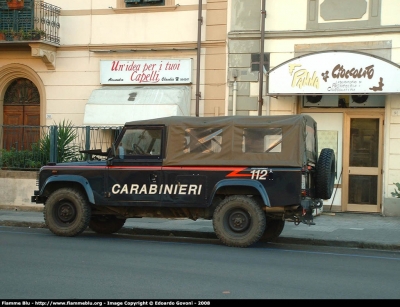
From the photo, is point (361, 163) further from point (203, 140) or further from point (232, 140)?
point (203, 140)

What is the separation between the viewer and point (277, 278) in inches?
326

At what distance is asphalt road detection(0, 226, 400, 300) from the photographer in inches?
285

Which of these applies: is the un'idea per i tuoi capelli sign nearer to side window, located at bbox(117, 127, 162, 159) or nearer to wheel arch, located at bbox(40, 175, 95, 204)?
side window, located at bbox(117, 127, 162, 159)

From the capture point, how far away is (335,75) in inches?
637

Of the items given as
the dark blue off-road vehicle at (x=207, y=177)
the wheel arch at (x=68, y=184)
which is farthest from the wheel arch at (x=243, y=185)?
the wheel arch at (x=68, y=184)

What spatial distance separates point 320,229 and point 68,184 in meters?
5.40

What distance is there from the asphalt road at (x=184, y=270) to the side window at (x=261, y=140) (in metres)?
1.76

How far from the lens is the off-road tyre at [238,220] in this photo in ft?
36.7

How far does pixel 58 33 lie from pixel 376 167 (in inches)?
391

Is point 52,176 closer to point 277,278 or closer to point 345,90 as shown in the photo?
point 277,278

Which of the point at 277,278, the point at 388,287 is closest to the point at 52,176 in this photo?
the point at 277,278

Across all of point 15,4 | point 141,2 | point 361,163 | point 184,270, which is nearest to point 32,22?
point 15,4

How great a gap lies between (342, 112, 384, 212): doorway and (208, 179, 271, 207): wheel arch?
656 cm

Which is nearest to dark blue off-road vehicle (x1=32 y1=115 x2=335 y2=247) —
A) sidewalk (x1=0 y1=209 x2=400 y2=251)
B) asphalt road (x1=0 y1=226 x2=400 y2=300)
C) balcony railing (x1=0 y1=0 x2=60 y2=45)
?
asphalt road (x1=0 y1=226 x2=400 y2=300)
